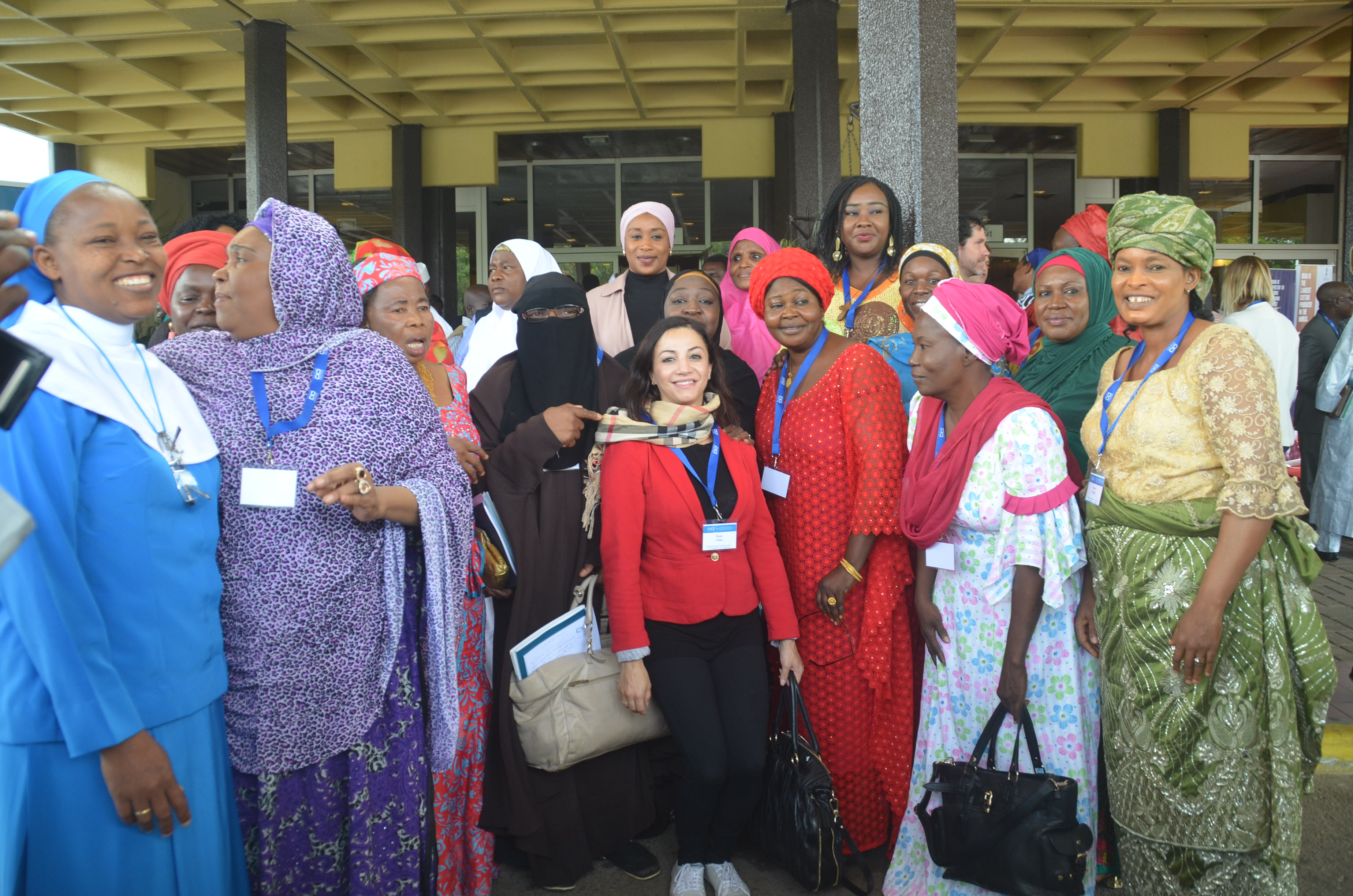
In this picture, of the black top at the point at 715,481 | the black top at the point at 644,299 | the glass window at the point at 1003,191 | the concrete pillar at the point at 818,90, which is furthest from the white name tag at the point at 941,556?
the glass window at the point at 1003,191

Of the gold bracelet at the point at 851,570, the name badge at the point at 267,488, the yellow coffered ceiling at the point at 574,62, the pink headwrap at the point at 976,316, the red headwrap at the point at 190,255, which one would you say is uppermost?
the yellow coffered ceiling at the point at 574,62

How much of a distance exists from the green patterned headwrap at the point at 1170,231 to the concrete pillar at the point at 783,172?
9.48 m

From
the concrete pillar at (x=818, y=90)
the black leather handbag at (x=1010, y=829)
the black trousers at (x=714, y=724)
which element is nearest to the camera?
the black leather handbag at (x=1010, y=829)

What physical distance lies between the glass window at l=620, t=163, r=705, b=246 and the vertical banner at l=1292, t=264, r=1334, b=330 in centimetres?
805

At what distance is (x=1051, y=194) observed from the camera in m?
13.9

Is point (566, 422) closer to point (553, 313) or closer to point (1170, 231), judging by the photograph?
point (553, 313)

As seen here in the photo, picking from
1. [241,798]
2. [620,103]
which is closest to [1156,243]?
[241,798]

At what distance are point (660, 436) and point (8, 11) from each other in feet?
32.6

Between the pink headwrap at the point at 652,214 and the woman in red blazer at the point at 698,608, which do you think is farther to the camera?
the pink headwrap at the point at 652,214

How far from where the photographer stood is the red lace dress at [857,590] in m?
2.83

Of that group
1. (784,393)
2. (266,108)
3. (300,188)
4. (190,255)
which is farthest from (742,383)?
(300,188)

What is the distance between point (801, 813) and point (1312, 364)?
7180mm

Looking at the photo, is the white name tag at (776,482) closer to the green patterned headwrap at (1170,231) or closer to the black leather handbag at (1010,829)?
the black leather handbag at (1010,829)

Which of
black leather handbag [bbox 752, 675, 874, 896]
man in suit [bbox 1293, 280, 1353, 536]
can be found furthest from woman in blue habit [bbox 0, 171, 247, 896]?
man in suit [bbox 1293, 280, 1353, 536]
